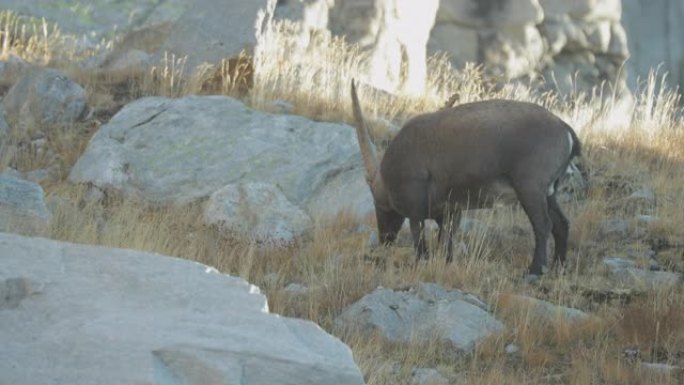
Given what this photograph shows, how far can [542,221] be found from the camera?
31.7 feet

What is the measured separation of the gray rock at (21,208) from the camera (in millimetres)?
7672

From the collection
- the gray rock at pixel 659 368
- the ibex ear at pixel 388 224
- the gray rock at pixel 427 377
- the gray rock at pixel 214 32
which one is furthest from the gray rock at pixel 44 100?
the gray rock at pixel 659 368

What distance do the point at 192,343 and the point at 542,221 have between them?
6002 millimetres

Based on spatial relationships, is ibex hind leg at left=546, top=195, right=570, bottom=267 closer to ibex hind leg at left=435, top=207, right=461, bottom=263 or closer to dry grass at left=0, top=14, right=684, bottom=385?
dry grass at left=0, top=14, right=684, bottom=385

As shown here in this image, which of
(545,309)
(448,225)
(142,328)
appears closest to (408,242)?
(448,225)

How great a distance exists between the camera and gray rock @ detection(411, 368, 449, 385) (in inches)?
263

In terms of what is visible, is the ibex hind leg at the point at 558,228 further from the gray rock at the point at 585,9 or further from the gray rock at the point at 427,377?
the gray rock at the point at 585,9

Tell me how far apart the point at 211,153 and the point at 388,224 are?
2383 millimetres

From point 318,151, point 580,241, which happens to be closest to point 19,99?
point 318,151

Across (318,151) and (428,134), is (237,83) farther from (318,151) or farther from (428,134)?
(428,134)

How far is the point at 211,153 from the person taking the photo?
12312 millimetres

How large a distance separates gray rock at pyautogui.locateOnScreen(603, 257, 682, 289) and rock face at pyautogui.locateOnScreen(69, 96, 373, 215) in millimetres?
2738

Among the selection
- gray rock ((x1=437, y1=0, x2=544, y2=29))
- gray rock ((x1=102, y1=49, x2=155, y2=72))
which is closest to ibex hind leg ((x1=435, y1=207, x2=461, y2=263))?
gray rock ((x1=102, y1=49, x2=155, y2=72))

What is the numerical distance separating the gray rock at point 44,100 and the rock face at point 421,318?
6.39 metres
